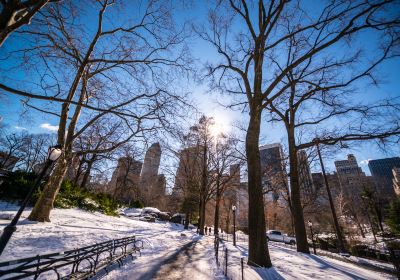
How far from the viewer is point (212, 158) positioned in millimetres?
24734

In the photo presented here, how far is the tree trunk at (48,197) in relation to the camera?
10.0 m

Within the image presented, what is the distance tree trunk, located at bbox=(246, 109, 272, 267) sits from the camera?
24.8 ft

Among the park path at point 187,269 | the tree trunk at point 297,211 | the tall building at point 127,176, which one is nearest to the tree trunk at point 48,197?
the park path at point 187,269

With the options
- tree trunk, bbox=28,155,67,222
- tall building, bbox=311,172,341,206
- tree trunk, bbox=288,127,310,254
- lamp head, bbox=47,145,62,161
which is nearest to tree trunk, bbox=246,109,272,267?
tree trunk, bbox=288,127,310,254

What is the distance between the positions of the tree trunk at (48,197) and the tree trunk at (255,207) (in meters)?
9.97

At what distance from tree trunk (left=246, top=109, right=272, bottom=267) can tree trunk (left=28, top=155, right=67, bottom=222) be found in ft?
32.7

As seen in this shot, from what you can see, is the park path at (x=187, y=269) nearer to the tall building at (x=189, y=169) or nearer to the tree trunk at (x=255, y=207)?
the tree trunk at (x=255, y=207)

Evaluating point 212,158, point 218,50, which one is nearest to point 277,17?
point 218,50

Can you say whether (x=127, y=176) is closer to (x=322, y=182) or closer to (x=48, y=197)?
(x=48, y=197)

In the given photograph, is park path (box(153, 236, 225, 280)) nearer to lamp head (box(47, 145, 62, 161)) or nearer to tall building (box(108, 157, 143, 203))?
lamp head (box(47, 145, 62, 161))

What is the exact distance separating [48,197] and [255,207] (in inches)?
416

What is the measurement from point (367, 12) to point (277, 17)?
3719mm

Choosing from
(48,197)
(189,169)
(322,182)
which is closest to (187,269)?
(48,197)

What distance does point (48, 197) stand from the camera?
10.5 m
